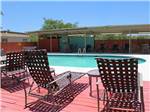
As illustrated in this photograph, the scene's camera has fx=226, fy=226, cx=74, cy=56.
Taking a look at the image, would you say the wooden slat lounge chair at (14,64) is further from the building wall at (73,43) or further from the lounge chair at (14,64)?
the building wall at (73,43)

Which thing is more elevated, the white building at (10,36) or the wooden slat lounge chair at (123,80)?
the white building at (10,36)

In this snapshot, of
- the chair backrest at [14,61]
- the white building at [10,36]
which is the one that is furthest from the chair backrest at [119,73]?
the white building at [10,36]

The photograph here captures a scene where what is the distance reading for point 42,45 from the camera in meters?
23.0

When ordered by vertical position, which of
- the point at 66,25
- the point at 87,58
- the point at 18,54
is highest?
the point at 66,25

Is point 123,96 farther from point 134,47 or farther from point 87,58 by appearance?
point 134,47

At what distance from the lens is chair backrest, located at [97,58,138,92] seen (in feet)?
11.2

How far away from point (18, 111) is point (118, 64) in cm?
195

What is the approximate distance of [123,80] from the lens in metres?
3.59

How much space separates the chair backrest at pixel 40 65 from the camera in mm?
4473

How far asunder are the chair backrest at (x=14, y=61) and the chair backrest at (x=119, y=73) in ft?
9.98

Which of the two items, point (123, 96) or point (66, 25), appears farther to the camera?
point (66, 25)

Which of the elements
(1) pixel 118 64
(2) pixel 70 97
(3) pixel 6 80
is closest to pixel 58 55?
(3) pixel 6 80

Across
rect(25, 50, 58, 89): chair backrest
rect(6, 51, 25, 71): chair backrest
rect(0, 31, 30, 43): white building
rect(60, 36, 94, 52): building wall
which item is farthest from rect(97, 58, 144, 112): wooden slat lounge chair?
rect(0, 31, 30, 43): white building

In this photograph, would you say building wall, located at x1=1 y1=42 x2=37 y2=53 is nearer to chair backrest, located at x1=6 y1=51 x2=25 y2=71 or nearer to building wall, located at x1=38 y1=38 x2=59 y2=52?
building wall, located at x1=38 y1=38 x2=59 y2=52
